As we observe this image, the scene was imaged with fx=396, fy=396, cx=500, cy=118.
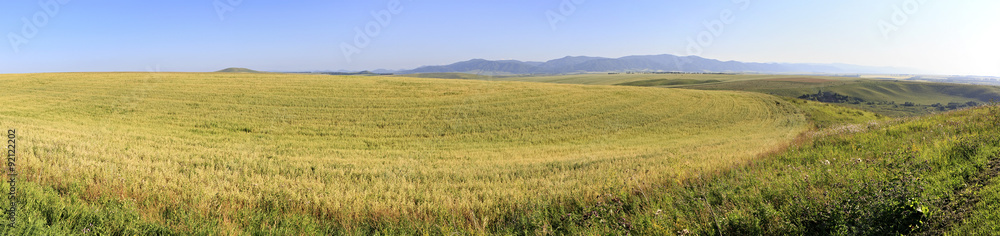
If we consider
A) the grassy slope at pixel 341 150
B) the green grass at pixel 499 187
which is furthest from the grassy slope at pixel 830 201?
the grassy slope at pixel 341 150

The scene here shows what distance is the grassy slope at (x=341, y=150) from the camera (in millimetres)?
5297

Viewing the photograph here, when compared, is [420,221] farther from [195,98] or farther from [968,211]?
[195,98]

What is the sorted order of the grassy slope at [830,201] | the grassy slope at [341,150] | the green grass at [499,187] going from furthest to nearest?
the grassy slope at [341,150] < the green grass at [499,187] < the grassy slope at [830,201]

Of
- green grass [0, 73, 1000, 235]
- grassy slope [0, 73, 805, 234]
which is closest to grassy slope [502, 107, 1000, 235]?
green grass [0, 73, 1000, 235]

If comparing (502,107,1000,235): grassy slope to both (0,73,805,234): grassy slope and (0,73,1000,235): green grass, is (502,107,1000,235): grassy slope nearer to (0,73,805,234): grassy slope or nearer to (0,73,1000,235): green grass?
(0,73,1000,235): green grass

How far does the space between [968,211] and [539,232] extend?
4.17 m

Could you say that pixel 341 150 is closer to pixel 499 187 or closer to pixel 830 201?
pixel 499 187

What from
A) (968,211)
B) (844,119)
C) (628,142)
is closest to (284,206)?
(968,211)

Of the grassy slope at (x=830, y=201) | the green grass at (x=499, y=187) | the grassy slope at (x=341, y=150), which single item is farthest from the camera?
the grassy slope at (x=341, y=150)

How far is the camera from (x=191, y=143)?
14.4 meters

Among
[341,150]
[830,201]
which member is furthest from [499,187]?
[341,150]

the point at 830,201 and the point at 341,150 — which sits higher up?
the point at 830,201

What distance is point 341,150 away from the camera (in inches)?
585

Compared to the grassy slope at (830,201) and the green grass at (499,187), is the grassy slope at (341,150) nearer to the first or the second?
the green grass at (499,187)
